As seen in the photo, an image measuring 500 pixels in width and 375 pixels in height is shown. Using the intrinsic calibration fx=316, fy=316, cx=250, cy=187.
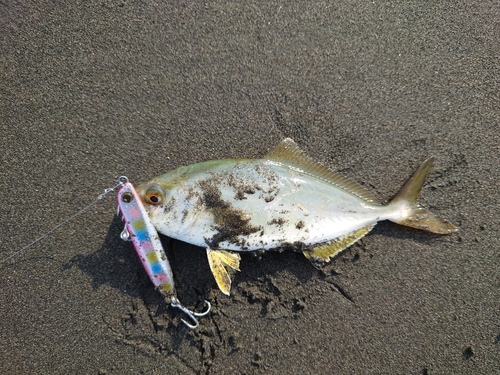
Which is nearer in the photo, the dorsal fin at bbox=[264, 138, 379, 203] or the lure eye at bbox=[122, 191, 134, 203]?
the lure eye at bbox=[122, 191, 134, 203]

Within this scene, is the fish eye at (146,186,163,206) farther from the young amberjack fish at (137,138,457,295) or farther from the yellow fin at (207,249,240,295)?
the yellow fin at (207,249,240,295)

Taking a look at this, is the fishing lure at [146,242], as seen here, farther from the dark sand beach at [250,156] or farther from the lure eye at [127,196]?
the dark sand beach at [250,156]

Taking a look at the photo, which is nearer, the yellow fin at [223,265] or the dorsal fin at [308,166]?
the yellow fin at [223,265]

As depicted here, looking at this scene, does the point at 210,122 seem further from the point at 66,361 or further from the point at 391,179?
the point at 66,361

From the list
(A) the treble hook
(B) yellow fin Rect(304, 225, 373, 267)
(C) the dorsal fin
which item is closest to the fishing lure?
(A) the treble hook

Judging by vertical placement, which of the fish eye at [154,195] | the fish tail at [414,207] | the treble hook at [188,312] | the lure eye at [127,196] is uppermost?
the fish tail at [414,207]

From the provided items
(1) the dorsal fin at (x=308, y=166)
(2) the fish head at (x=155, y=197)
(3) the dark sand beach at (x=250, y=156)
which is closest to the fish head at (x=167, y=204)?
(2) the fish head at (x=155, y=197)

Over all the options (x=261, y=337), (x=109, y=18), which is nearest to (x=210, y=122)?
(x=109, y=18)
